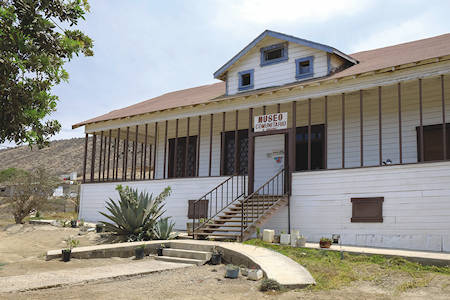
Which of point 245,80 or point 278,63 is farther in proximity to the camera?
point 245,80

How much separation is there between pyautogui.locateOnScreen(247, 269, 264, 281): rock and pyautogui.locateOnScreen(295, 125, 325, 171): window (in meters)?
7.77

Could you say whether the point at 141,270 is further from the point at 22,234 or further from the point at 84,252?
the point at 22,234

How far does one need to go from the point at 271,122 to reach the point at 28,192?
1087 cm

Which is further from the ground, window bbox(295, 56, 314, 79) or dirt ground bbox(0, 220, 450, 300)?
window bbox(295, 56, 314, 79)

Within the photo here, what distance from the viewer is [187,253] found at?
10016 mm

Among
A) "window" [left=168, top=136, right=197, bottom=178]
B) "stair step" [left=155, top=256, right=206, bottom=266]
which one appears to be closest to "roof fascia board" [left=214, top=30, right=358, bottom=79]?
"window" [left=168, top=136, right=197, bottom=178]

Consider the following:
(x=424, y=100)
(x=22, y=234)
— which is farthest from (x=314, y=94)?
(x=22, y=234)

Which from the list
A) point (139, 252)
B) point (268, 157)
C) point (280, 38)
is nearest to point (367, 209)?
point (268, 157)

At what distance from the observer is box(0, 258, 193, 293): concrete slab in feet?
23.3

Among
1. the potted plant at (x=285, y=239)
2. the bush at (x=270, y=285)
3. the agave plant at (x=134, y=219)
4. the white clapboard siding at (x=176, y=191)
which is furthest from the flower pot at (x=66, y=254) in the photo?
the white clapboard siding at (x=176, y=191)

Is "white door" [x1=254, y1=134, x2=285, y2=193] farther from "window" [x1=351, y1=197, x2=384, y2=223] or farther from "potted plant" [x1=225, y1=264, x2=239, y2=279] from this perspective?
"potted plant" [x1=225, y1=264, x2=239, y2=279]

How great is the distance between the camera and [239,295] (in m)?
6.77

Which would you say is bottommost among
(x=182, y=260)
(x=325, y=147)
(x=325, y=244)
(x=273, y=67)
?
(x=182, y=260)

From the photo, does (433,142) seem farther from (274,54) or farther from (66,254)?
(66,254)
